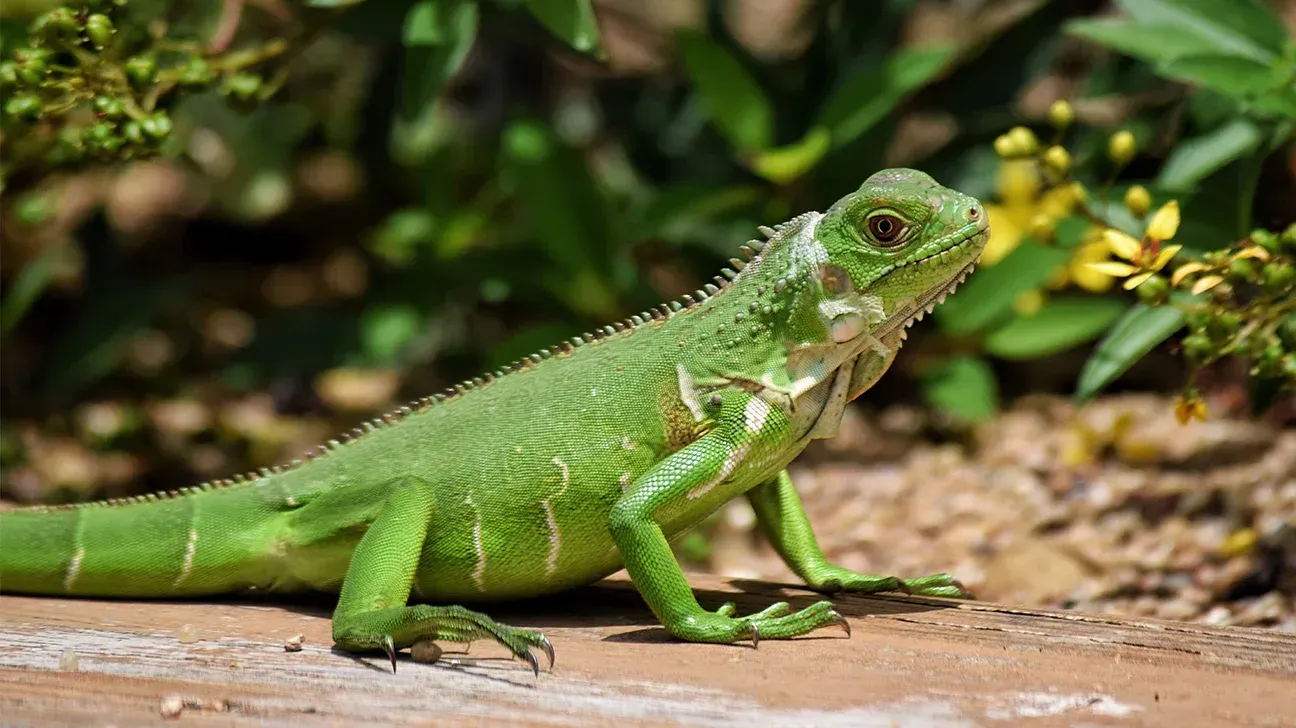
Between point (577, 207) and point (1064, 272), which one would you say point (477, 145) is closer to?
point (577, 207)

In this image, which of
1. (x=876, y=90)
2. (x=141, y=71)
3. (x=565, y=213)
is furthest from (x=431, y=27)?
(x=876, y=90)

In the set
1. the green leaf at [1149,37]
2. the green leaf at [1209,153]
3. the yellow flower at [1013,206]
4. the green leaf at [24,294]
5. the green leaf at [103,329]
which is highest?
the green leaf at [1149,37]

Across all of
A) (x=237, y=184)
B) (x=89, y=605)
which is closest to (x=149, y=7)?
(x=89, y=605)

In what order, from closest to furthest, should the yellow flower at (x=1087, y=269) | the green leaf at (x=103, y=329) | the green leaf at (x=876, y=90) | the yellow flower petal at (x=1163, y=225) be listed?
the yellow flower petal at (x=1163, y=225) < the yellow flower at (x=1087, y=269) < the green leaf at (x=876, y=90) < the green leaf at (x=103, y=329)

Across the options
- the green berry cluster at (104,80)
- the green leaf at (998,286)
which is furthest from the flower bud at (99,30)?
the green leaf at (998,286)

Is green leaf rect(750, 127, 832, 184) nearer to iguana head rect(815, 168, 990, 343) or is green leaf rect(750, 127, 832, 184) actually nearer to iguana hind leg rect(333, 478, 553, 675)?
iguana head rect(815, 168, 990, 343)

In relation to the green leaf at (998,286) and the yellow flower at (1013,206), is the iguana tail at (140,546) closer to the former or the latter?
the green leaf at (998,286)

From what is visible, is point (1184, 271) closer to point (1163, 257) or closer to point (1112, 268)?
point (1163, 257)

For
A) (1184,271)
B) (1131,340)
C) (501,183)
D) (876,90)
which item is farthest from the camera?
Result: (501,183)
